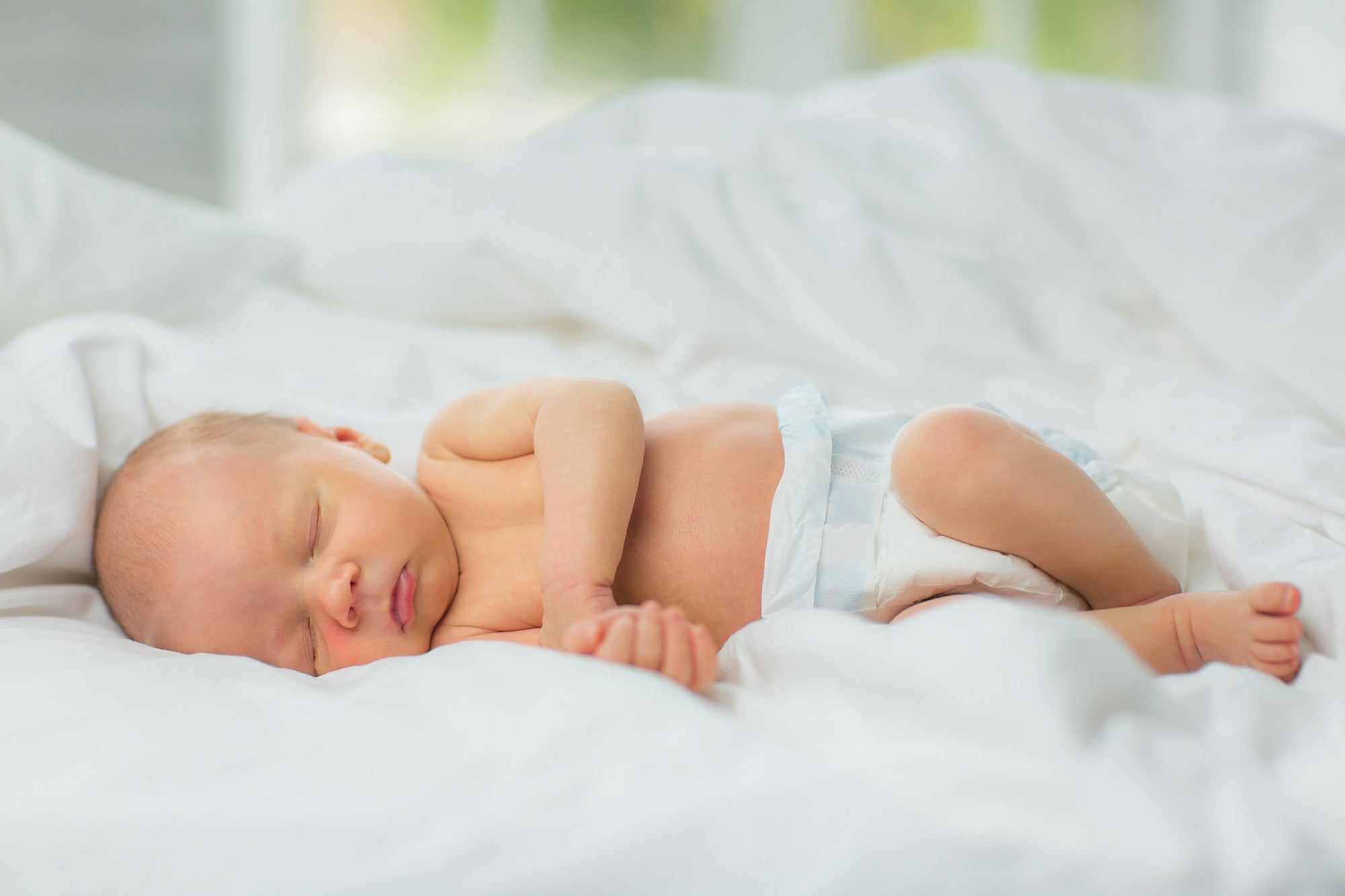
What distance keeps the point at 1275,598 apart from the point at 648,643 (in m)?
0.44

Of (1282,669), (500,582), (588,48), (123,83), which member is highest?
(588,48)

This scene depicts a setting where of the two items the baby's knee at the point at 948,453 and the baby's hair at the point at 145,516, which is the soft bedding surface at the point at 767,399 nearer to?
the baby's hair at the point at 145,516

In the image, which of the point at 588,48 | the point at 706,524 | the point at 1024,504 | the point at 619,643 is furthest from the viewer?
the point at 588,48

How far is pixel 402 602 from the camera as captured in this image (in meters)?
0.86

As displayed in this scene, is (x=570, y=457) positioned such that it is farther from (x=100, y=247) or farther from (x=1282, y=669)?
(x=100, y=247)

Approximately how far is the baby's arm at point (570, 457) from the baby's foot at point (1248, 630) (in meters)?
0.43

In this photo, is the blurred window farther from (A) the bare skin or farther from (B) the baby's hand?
(B) the baby's hand

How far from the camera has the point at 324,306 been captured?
1.57m

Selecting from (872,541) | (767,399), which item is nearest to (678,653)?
(872,541)

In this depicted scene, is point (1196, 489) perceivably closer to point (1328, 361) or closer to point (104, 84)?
point (1328, 361)

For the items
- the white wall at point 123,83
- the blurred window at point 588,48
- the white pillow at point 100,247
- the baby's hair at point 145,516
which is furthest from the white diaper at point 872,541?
the blurred window at point 588,48

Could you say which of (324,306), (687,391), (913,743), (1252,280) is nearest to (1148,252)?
(1252,280)

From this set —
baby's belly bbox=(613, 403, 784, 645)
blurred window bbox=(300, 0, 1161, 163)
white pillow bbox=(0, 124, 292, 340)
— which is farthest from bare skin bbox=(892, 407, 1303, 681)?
blurred window bbox=(300, 0, 1161, 163)

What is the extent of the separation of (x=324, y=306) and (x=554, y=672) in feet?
3.73
